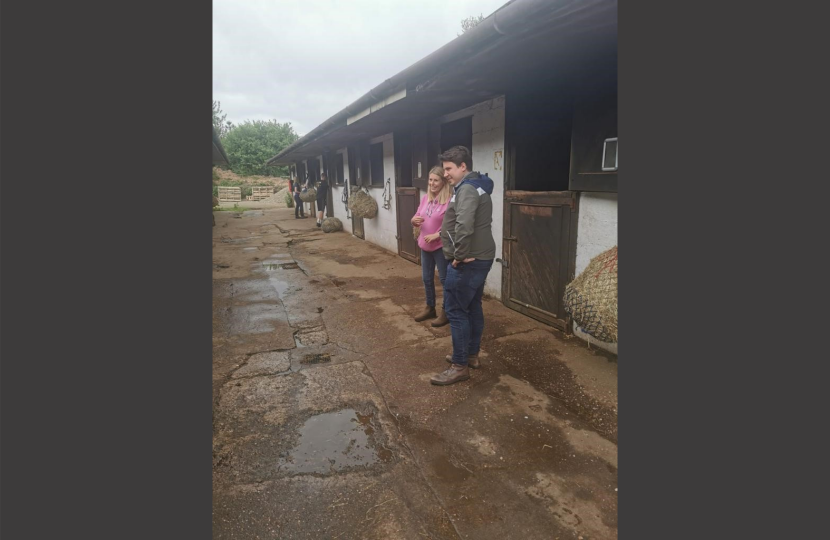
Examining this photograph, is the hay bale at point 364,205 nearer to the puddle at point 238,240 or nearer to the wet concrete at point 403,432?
the puddle at point 238,240

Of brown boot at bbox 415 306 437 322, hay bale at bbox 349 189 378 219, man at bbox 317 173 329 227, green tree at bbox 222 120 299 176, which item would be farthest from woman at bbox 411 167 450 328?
green tree at bbox 222 120 299 176

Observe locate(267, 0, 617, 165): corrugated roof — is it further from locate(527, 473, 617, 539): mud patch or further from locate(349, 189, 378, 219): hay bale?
locate(349, 189, 378, 219): hay bale

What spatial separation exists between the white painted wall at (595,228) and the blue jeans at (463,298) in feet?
4.05

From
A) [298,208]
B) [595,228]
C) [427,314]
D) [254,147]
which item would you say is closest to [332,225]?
[298,208]

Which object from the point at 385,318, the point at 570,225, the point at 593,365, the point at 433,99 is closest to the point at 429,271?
the point at 385,318

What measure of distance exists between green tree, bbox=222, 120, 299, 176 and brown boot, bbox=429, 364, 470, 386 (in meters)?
47.2

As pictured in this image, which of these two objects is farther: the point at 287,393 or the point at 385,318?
the point at 385,318

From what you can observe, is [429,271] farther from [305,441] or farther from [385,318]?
[305,441]

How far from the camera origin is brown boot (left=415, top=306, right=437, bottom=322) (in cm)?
514

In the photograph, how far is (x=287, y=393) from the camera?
3471mm

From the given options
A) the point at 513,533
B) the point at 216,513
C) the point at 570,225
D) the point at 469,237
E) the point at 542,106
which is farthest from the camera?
the point at 542,106

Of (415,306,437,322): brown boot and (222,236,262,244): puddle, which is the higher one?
(222,236,262,244): puddle

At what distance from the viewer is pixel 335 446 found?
2.76 meters

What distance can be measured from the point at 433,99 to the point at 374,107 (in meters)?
1.19
